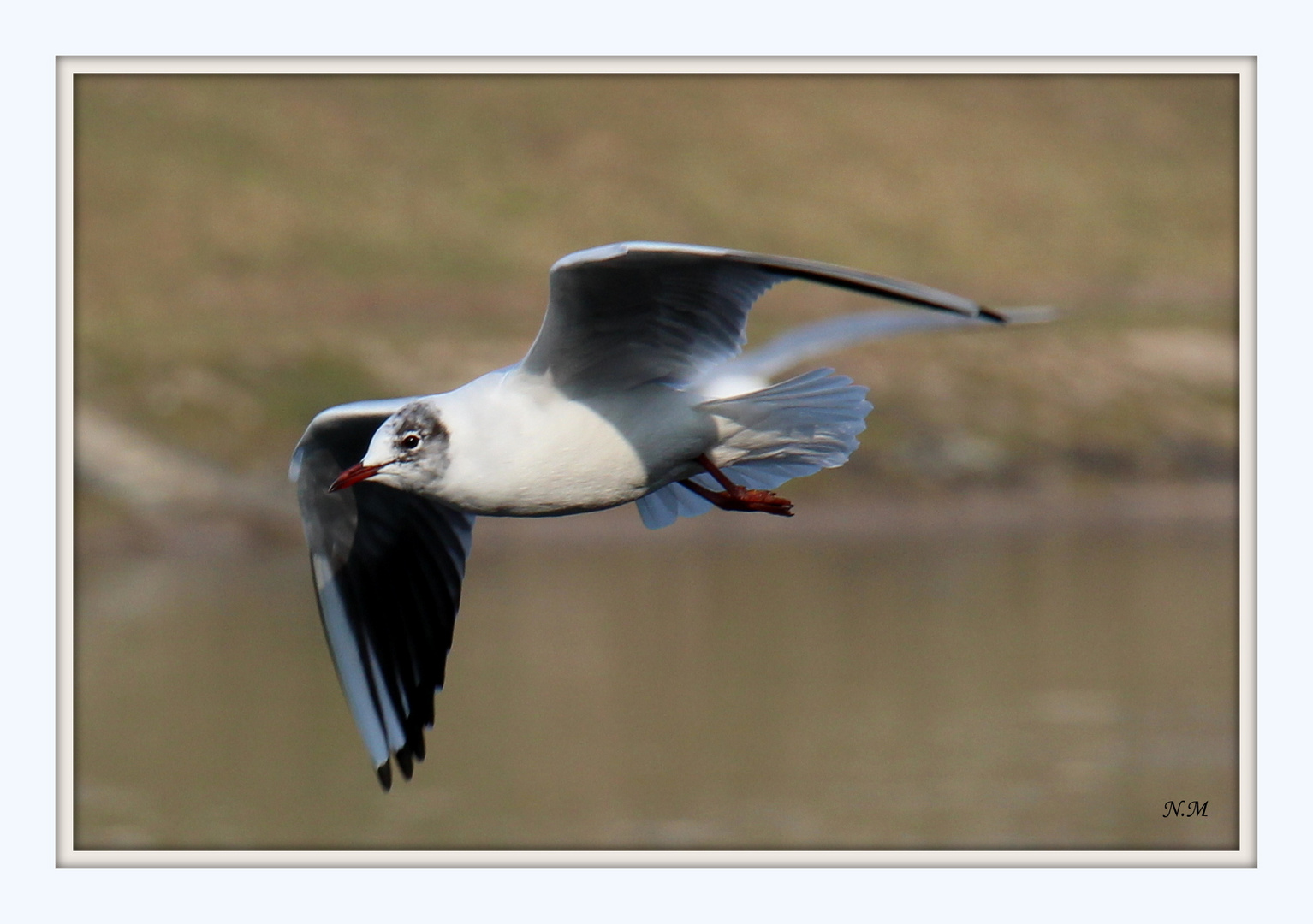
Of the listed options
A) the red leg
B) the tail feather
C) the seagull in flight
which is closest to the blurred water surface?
the seagull in flight

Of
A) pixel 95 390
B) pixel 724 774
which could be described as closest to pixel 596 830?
pixel 724 774

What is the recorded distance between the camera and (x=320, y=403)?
28.9 meters

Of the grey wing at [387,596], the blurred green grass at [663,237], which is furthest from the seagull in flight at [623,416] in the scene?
the blurred green grass at [663,237]

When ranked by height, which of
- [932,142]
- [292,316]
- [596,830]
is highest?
[932,142]

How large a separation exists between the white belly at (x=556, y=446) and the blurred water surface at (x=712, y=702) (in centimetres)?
1745

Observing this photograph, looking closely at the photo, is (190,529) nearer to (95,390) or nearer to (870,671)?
(95,390)

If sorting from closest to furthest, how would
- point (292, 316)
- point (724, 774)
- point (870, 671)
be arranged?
1. point (724, 774)
2. point (870, 671)
3. point (292, 316)

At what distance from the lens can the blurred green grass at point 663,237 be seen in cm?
3170

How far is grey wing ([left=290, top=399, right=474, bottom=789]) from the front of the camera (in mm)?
6742

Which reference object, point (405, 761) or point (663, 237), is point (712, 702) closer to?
point (663, 237)

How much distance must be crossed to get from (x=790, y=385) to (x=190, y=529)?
998 inches

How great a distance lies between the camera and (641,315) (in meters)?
5.44

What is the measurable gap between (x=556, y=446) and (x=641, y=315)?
465mm

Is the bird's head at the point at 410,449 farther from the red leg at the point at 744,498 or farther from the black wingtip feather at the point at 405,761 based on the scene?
the black wingtip feather at the point at 405,761
